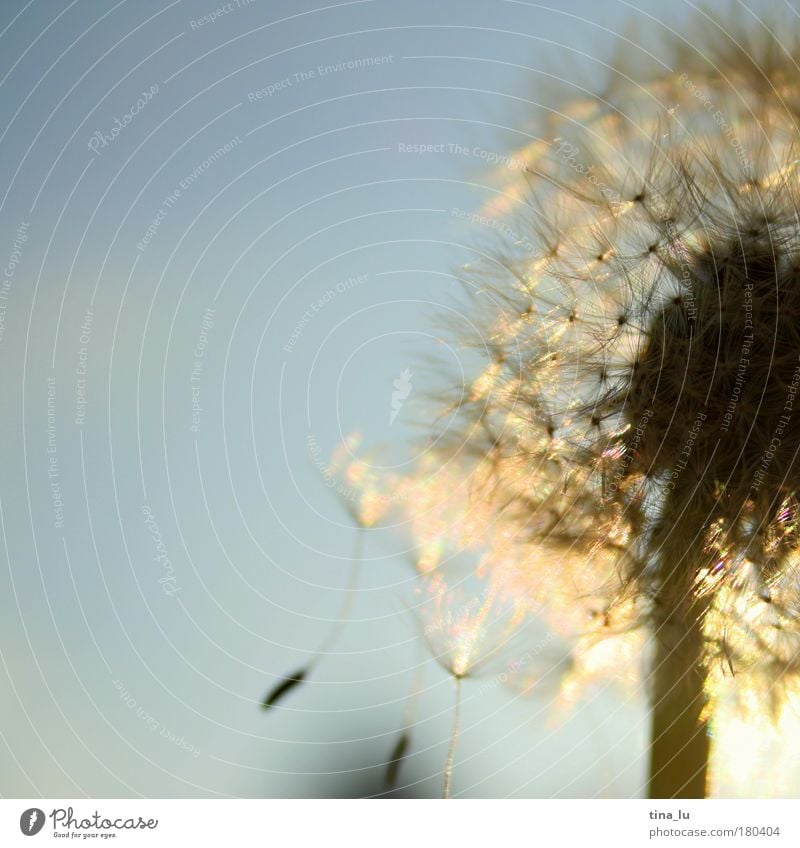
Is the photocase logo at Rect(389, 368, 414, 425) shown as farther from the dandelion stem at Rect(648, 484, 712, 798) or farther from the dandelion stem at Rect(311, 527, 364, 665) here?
the dandelion stem at Rect(648, 484, 712, 798)

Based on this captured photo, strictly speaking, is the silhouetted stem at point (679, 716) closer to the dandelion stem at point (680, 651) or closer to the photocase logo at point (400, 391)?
the dandelion stem at point (680, 651)

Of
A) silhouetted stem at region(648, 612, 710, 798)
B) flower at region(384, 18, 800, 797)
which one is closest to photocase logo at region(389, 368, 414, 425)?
flower at region(384, 18, 800, 797)

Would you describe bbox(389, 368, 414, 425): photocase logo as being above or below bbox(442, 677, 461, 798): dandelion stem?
above
